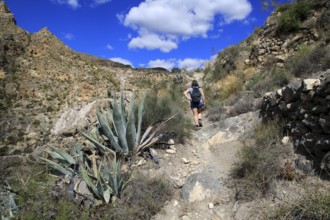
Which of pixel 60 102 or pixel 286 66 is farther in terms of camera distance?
pixel 60 102

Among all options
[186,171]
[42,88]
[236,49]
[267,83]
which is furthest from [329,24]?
[42,88]

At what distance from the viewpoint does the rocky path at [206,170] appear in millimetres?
4199

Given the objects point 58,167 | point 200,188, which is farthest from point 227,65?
point 58,167

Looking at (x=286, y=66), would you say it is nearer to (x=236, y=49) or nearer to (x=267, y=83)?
(x=267, y=83)

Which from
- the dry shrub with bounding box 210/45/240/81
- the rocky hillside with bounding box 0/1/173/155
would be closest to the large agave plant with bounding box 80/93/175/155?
the dry shrub with bounding box 210/45/240/81

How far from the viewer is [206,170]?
205 inches

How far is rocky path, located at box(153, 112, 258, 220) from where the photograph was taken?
4199 mm

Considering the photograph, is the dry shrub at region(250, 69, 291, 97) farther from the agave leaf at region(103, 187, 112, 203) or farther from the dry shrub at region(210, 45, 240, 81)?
the agave leaf at region(103, 187, 112, 203)

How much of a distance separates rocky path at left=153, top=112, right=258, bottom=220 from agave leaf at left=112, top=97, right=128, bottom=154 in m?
0.73

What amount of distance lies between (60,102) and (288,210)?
23.5 meters

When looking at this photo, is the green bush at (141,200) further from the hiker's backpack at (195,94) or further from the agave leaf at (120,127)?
the hiker's backpack at (195,94)

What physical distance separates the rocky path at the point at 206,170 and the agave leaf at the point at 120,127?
0.73 meters

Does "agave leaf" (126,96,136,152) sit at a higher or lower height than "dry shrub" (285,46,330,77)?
lower

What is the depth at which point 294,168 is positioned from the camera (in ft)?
13.6
